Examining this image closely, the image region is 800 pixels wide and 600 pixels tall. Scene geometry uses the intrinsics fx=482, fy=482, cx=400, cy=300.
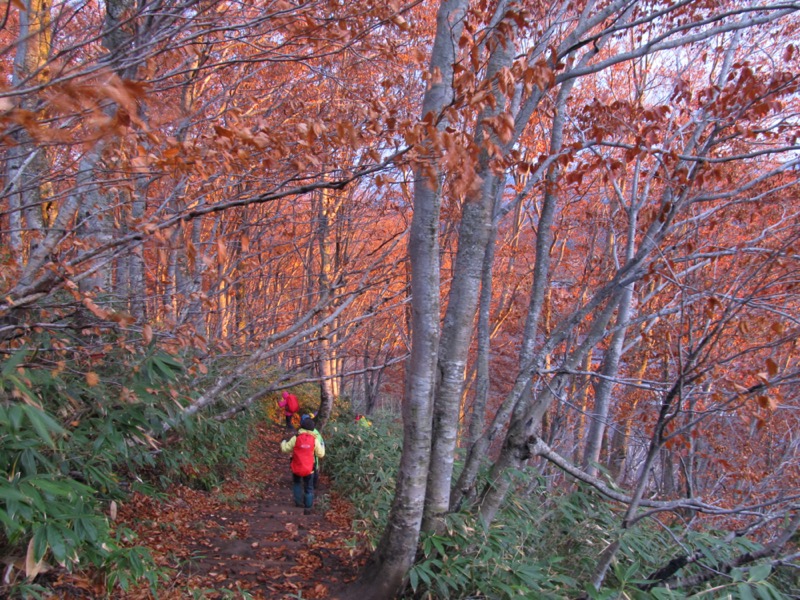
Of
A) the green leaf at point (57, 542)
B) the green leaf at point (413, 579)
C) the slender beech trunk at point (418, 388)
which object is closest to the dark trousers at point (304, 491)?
the slender beech trunk at point (418, 388)

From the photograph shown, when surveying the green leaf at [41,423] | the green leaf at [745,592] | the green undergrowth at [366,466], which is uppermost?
the green leaf at [41,423]

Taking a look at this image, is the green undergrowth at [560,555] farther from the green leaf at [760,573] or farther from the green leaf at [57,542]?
the green leaf at [57,542]

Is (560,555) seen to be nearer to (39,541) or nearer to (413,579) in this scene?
(413,579)

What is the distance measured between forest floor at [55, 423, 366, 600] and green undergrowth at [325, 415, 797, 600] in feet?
1.90

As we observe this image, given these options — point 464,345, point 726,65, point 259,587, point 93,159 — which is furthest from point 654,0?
point 259,587

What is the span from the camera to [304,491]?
7.32 metres

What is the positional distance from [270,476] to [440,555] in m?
5.93

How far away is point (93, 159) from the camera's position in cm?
287

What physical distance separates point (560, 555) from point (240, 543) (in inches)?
134

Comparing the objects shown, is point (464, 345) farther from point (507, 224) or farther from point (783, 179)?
point (507, 224)

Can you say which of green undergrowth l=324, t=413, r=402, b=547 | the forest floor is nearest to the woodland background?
the forest floor

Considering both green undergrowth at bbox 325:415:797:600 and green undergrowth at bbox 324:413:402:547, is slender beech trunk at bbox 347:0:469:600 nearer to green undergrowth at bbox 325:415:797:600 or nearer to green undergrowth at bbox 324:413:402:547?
green undergrowth at bbox 325:415:797:600

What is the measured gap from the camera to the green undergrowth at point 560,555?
9.82 feet

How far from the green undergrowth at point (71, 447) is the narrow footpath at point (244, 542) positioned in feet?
1.79
